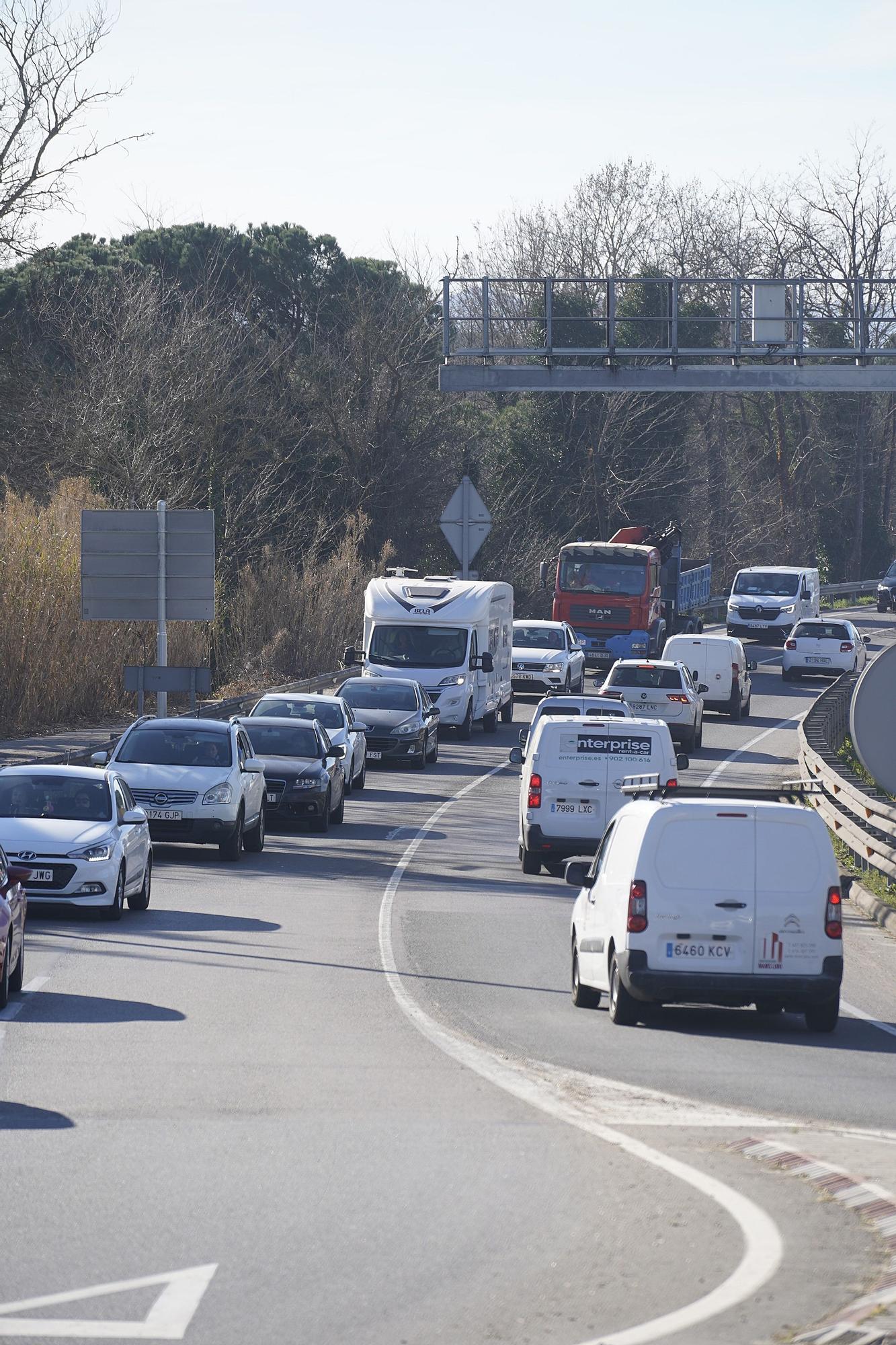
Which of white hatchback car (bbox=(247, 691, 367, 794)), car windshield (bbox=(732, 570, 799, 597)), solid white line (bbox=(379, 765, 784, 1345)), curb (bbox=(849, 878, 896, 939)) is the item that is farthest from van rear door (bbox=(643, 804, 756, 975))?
car windshield (bbox=(732, 570, 799, 597))

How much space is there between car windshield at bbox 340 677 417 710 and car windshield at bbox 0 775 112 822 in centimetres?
1654

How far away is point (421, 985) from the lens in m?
14.9

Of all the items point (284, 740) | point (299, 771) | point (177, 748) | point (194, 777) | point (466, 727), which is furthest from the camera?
point (466, 727)

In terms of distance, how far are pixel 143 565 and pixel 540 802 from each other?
9.66 meters

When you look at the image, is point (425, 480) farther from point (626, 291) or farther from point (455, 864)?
point (455, 864)

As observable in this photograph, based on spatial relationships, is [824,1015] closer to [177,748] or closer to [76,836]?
[76,836]

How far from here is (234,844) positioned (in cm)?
2341

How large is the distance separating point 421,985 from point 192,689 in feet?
44.6

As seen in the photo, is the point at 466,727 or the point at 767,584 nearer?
the point at 466,727

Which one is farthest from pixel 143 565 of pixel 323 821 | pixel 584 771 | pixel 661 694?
pixel 661 694

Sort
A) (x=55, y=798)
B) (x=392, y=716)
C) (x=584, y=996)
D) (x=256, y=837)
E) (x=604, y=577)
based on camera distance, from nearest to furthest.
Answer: (x=584, y=996)
(x=55, y=798)
(x=256, y=837)
(x=392, y=716)
(x=604, y=577)

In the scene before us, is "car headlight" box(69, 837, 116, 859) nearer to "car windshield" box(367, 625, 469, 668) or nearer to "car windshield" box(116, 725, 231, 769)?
"car windshield" box(116, 725, 231, 769)

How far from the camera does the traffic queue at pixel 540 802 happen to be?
12.9 metres

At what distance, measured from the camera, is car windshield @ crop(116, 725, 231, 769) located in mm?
23484
